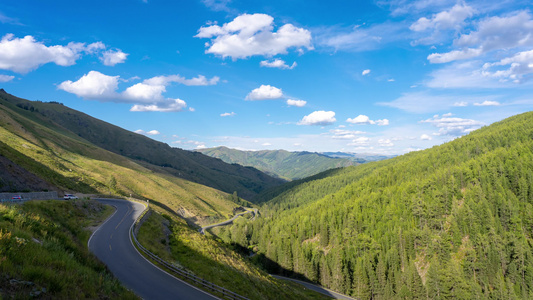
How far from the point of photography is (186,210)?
443ft

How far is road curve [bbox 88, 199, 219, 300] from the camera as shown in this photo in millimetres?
21719

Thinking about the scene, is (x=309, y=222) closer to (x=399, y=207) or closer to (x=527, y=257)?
(x=399, y=207)

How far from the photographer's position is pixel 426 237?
4628 inches

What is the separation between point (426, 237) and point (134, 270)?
437ft

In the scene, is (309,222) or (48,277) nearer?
(48,277)

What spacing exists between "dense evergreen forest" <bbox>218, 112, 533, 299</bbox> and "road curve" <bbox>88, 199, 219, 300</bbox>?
97720 millimetres

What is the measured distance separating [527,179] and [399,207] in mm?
62675

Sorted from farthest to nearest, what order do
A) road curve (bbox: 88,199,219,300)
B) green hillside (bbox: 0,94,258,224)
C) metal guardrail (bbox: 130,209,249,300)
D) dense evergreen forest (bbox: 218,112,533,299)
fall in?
dense evergreen forest (bbox: 218,112,533,299) < green hillside (bbox: 0,94,258,224) < metal guardrail (bbox: 130,209,249,300) < road curve (bbox: 88,199,219,300)

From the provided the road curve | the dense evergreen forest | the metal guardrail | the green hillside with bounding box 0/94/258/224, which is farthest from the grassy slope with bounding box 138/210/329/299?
the dense evergreen forest

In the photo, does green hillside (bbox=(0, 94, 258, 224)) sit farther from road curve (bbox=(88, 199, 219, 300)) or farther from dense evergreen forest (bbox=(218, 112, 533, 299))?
dense evergreen forest (bbox=(218, 112, 533, 299))

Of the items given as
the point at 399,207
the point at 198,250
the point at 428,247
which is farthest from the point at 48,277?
the point at 399,207

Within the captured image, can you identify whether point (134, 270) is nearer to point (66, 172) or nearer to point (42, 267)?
point (42, 267)

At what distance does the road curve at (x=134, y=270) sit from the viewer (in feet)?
71.3

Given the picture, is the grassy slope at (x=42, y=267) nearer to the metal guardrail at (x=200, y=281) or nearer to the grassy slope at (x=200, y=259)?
the metal guardrail at (x=200, y=281)
